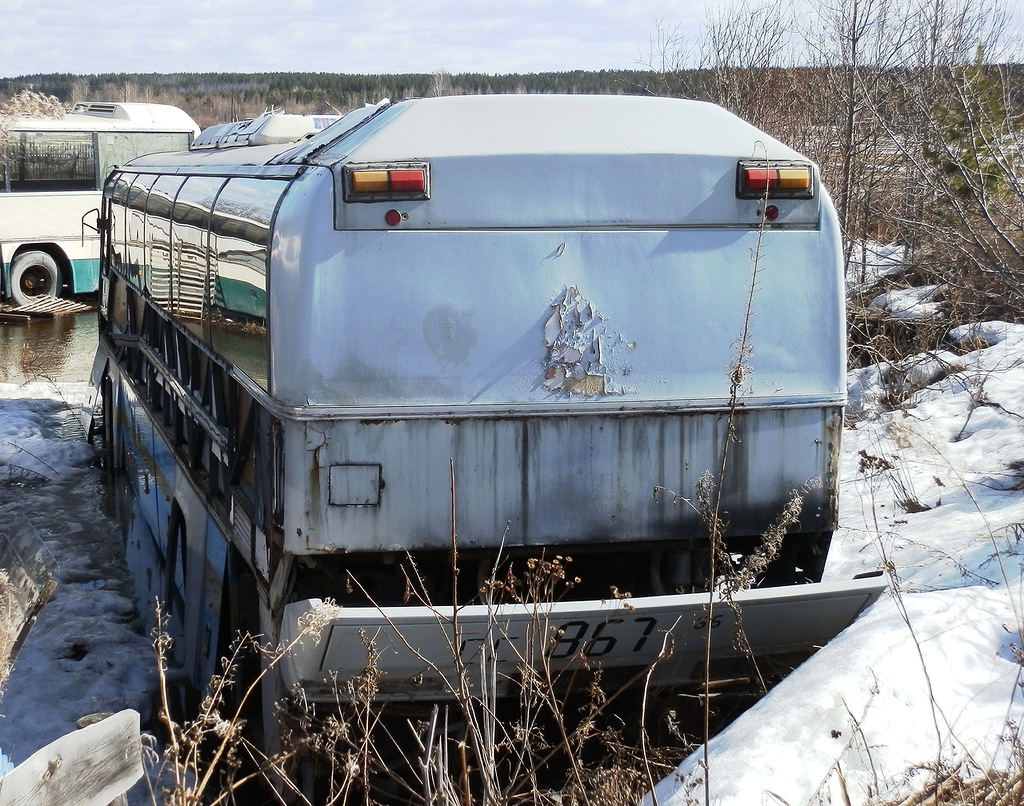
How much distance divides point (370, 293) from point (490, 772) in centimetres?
183

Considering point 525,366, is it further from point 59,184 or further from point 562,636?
point 59,184

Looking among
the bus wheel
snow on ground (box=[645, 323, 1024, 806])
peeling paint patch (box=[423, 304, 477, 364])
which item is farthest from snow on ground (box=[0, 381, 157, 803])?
the bus wheel

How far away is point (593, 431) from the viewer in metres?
4.40

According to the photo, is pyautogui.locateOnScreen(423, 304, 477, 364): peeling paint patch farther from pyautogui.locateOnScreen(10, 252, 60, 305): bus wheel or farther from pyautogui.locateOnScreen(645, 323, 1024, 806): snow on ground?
pyautogui.locateOnScreen(10, 252, 60, 305): bus wheel

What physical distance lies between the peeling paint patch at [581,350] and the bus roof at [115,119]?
19778 mm

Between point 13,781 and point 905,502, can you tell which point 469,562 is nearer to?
point 13,781

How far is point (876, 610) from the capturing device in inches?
172

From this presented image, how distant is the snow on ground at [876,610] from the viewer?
3443 mm

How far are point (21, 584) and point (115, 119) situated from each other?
17.8 meters

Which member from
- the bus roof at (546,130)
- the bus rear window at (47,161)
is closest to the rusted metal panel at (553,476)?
the bus roof at (546,130)

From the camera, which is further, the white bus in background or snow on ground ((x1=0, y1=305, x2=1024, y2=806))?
the white bus in background

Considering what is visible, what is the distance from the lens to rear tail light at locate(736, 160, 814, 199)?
14.3ft

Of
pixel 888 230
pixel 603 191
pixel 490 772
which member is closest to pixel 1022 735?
pixel 490 772

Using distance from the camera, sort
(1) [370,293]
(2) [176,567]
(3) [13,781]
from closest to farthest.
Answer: (3) [13,781] < (1) [370,293] < (2) [176,567]
